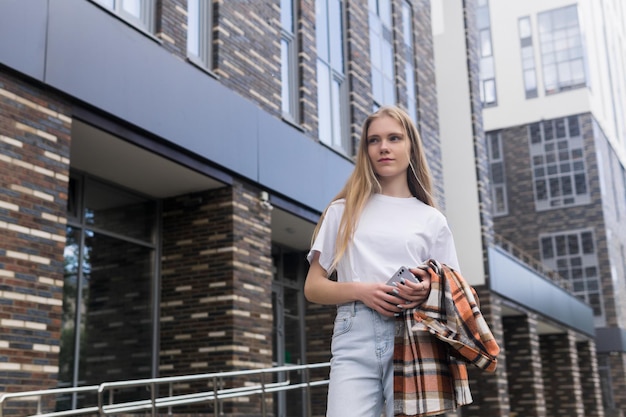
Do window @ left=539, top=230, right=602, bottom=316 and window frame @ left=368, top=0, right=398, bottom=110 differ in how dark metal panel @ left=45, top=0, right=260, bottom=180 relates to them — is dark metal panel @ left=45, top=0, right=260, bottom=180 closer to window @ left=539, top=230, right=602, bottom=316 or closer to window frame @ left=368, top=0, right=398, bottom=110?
window frame @ left=368, top=0, right=398, bottom=110

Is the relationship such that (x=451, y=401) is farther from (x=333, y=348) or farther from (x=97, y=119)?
(x=97, y=119)

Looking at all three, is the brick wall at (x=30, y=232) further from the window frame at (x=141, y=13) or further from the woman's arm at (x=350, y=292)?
the woman's arm at (x=350, y=292)

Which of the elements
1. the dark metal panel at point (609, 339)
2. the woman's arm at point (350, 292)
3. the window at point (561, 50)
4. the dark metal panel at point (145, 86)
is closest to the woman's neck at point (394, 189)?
the woman's arm at point (350, 292)

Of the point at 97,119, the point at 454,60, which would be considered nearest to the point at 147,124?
the point at 97,119

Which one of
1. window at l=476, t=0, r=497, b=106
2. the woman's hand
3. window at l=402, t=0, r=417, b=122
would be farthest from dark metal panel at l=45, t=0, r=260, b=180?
window at l=476, t=0, r=497, b=106

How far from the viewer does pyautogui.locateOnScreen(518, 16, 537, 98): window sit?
37.3m

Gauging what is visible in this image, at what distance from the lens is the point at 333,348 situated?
110 inches

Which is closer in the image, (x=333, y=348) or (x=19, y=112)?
(x=333, y=348)

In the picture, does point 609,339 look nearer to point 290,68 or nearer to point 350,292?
point 290,68

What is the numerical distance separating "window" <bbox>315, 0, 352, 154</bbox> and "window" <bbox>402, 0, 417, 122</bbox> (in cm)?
335

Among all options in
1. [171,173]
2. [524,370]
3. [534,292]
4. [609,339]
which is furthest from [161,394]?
[609,339]

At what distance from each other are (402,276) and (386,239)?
0.74 ft

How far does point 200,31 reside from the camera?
11.6m

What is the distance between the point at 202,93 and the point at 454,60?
1250cm
